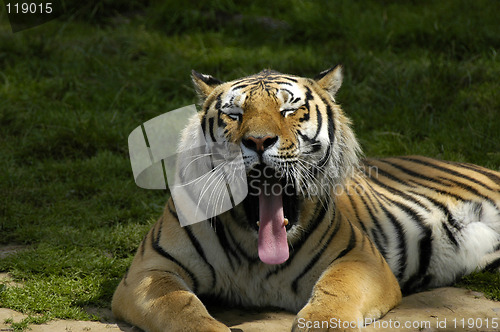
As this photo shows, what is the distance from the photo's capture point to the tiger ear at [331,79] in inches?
134

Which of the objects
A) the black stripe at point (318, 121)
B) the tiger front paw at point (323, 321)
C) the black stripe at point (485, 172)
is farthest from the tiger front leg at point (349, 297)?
the black stripe at point (485, 172)

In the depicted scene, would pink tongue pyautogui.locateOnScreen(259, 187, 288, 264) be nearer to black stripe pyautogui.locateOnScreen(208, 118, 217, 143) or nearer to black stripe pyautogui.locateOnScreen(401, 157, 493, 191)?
black stripe pyautogui.locateOnScreen(208, 118, 217, 143)

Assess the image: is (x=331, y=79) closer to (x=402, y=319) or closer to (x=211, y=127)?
(x=211, y=127)

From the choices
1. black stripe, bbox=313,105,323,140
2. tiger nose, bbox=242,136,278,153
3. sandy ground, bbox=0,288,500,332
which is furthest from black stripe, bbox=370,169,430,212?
tiger nose, bbox=242,136,278,153

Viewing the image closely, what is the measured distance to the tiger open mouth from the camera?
9.84 ft

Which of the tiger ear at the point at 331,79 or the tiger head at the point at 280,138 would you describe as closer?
the tiger head at the point at 280,138

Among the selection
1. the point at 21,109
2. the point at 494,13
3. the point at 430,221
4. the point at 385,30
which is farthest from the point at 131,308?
the point at 494,13

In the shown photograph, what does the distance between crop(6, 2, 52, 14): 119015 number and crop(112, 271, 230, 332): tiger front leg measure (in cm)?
552

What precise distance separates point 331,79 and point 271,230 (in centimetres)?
90

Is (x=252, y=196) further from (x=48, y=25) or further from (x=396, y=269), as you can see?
(x=48, y=25)

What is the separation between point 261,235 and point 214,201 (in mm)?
303

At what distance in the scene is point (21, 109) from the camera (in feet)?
20.0

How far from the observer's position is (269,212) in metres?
3.04

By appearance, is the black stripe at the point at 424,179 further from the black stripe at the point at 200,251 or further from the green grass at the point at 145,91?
the black stripe at the point at 200,251
